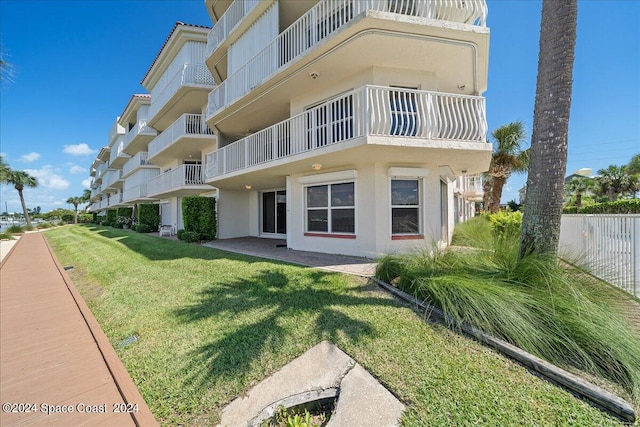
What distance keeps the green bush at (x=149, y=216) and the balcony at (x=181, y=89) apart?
23.2 feet

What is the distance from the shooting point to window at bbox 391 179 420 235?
8922 millimetres

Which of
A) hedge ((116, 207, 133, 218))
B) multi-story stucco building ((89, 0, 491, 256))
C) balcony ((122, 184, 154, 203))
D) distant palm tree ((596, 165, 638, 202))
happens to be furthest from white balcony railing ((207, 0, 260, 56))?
distant palm tree ((596, 165, 638, 202))

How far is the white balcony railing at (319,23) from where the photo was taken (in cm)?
751

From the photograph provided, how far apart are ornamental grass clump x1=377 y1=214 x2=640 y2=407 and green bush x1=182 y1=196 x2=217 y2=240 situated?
38.7ft

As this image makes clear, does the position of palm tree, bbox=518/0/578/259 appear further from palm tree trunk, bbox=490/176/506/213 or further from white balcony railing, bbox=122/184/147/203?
white balcony railing, bbox=122/184/147/203

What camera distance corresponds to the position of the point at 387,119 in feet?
24.3

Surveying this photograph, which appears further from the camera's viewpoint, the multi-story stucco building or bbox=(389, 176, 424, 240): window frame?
bbox=(389, 176, 424, 240): window frame

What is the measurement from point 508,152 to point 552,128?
18.9 meters

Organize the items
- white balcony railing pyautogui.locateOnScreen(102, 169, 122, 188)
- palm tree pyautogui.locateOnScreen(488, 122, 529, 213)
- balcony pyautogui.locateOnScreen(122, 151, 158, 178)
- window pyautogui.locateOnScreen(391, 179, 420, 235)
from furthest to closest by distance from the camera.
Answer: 1. white balcony railing pyautogui.locateOnScreen(102, 169, 122, 188)
2. balcony pyautogui.locateOnScreen(122, 151, 158, 178)
3. palm tree pyautogui.locateOnScreen(488, 122, 529, 213)
4. window pyautogui.locateOnScreen(391, 179, 420, 235)

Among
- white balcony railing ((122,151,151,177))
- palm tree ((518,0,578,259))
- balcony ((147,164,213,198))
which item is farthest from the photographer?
white balcony railing ((122,151,151,177))

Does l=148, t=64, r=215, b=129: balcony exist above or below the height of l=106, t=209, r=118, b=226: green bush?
above

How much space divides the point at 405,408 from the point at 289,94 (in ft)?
34.0

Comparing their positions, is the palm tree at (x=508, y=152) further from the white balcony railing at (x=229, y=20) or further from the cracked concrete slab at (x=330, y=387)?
the cracked concrete slab at (x=330, y=387)

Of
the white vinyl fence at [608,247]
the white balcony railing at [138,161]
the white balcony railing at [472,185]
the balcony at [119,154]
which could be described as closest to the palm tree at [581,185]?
the white balcony railing at [472,185]
